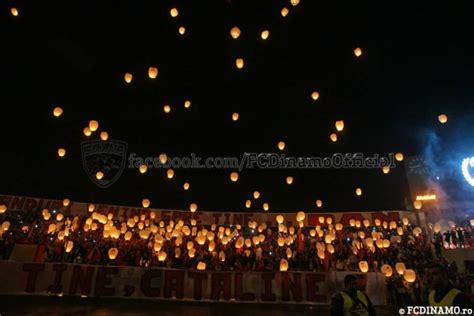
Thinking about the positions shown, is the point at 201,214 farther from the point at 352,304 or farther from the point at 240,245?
the point at 352,304

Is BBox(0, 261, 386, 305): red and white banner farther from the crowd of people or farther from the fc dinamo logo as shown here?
the fc dinamo logo

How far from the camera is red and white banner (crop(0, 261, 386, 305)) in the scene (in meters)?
9.72

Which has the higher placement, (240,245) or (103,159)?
(103,159)

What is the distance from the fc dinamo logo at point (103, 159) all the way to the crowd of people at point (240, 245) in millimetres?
3700

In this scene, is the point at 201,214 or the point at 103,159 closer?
the point at 201,214

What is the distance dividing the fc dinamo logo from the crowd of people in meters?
3.70

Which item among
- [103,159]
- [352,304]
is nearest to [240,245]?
[352,304]

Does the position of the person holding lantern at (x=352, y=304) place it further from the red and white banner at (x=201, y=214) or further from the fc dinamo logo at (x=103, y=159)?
the fc dinamo logo at (x=103, y=159)

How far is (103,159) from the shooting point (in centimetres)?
1912

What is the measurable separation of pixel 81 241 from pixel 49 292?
12.2ft

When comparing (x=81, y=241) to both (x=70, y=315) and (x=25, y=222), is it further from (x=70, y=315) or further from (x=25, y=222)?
(x=70, y=315)

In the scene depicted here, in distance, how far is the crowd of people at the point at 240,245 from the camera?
11984 millimetres

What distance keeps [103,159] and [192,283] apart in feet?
39.5

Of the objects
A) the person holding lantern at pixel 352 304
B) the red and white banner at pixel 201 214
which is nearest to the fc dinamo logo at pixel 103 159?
the red and white banner at pixel 201 214
